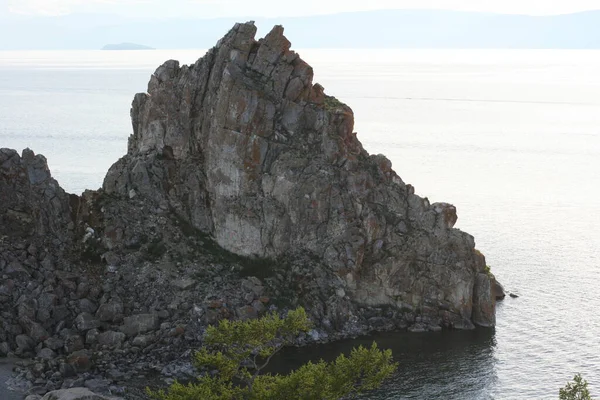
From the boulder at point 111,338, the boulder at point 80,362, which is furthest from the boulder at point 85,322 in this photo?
the boulder at point 80,362

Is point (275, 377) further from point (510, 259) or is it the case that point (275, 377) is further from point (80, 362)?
point (510, 259)

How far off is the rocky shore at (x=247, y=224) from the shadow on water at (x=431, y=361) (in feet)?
7.60

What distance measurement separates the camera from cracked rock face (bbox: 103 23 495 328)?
87.5m

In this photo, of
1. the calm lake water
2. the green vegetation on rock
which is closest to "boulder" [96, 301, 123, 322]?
the calm lake water

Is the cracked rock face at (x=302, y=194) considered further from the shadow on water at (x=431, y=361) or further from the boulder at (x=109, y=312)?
the boulder at (x=109, y=312)

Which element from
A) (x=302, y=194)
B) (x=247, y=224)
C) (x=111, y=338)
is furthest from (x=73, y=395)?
(x=302, y=194)

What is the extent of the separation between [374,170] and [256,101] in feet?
48.4

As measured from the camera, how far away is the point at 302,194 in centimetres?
8912

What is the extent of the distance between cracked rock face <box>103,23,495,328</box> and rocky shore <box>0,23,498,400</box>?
0.15m

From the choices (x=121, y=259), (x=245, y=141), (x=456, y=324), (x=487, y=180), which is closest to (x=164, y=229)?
(x=121, y=259)

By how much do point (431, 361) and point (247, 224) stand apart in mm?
25644

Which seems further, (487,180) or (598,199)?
(487,180)

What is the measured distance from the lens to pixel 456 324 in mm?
85938

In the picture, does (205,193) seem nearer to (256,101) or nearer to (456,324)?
(256,101)
